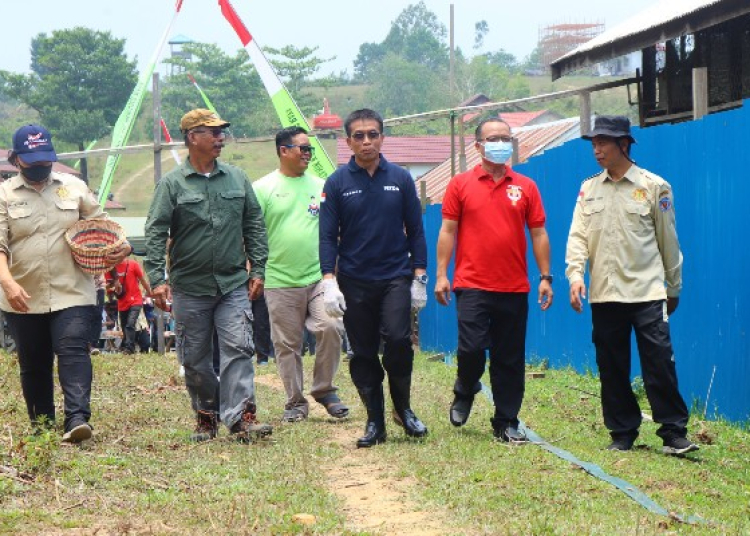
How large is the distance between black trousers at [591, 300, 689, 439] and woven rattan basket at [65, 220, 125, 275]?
3.05m

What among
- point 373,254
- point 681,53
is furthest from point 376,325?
point 681,53

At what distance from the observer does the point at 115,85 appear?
7662cm

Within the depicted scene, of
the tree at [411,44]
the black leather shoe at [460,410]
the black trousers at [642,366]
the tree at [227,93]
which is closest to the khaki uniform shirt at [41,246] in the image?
the black leather shoe at [460,410]

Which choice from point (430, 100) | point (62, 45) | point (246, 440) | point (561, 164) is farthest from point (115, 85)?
point (246, 440)

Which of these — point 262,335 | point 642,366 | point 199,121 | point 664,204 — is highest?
point 199,121

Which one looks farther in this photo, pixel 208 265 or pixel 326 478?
pixel 208 265

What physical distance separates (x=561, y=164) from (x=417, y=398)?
133 inches

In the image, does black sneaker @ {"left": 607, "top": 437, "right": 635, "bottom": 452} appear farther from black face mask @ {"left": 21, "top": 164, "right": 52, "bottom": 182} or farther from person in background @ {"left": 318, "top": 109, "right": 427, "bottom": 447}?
black face mask @ {"left": 21, "top": 164, "right": 52, "bottom": 182}

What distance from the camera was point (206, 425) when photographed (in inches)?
364

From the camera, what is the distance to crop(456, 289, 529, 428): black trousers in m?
8.84

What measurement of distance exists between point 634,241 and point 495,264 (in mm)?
865

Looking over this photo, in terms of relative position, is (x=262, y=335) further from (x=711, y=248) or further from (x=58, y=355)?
(x=58, y=355)

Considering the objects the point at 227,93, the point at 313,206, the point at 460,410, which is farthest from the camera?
the point at 227,93

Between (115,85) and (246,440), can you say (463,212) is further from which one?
(115,85)
